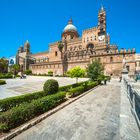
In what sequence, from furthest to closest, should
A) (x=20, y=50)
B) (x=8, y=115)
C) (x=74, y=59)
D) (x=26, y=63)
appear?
(x=20, y=50)
(x=26, y=63)
(x=74, y=59)
(x=8, y=115)

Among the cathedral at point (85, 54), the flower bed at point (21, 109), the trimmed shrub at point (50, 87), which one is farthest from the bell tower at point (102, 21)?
the flower bed at point (21, 109)

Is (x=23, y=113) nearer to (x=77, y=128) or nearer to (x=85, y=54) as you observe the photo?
(x=77, y=128)

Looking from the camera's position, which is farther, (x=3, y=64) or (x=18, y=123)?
(x=3, y=64)

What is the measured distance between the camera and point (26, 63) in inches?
3278

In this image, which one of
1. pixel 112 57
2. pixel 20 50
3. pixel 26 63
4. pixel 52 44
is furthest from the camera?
pixel 20 50

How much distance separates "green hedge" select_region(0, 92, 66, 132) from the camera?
6.13 metres

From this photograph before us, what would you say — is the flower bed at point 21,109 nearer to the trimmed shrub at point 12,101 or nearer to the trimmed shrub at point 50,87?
the trimmed shrub at point 12,101

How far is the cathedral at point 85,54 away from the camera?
4725 centimetres

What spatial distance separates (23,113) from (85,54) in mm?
52177

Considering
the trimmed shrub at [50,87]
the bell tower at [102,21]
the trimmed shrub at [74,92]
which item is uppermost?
the bell tower at [102,21]

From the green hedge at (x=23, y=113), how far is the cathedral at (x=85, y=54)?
135ft

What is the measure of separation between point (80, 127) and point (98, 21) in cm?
6206

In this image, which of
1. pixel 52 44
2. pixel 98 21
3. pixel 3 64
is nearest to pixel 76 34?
pixel 52 44

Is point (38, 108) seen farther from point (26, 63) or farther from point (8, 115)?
point (26, 63)
